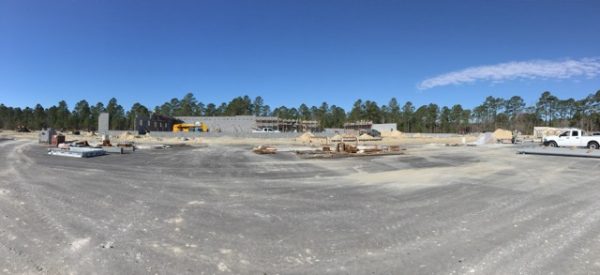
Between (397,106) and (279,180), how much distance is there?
361 feet

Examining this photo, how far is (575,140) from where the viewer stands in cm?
2881

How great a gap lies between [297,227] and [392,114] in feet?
372

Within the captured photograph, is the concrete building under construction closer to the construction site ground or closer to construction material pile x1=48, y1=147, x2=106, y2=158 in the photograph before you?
construction material pile x1=48, y1=147, x2=106, y2=158

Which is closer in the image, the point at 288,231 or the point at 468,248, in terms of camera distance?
the point at 468,248

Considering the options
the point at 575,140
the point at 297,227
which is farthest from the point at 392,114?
the point at 297,227

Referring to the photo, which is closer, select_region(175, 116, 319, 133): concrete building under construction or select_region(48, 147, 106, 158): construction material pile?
select_region(48, 147, 106, 158): construction material pile

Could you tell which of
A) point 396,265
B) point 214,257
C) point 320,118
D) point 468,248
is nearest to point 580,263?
point 468,248

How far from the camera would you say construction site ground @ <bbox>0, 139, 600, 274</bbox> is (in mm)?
4391

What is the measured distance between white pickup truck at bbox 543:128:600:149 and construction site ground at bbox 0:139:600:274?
21900 millimetres

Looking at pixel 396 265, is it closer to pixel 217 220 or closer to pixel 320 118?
pixel 217 220

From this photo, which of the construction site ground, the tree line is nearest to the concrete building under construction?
the tree line

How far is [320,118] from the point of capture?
117 metres

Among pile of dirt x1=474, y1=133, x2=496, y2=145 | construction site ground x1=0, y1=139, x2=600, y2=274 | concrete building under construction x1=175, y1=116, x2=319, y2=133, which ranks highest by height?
concrete building under construction x1=175, y1=116, x2=319, y2=133

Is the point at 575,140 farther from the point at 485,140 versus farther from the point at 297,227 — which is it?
the point at 297,227
